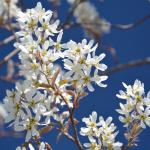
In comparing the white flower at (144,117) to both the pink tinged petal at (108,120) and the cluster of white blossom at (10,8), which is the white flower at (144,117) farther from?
the cluster of white blossom at (10,8)

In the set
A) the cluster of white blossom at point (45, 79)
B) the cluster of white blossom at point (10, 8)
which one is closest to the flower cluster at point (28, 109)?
the cluster of white blossom at point (45, 79)

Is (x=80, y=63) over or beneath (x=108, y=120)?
over

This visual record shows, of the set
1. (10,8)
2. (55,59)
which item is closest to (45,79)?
(55,59)

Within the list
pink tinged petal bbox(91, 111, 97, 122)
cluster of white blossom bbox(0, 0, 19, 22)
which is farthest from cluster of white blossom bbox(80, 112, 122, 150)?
cluster of white blossom bbox(0, 0, 19, 22)

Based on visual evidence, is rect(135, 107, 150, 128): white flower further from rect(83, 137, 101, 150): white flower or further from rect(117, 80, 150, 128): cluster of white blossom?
rect(83, 137, 101, 150): white flower

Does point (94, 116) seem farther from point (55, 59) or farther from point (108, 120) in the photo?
point (55, 59)
